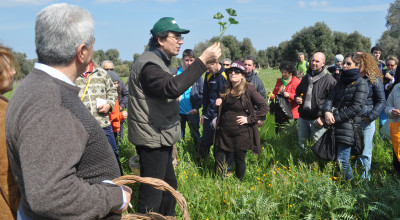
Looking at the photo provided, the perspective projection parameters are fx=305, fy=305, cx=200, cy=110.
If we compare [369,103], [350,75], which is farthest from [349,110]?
[369,103]

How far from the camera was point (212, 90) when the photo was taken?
5023 mm

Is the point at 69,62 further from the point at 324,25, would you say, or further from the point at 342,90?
the point at 324,25

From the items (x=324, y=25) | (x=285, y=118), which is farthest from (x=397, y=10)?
(x=285, y=118)

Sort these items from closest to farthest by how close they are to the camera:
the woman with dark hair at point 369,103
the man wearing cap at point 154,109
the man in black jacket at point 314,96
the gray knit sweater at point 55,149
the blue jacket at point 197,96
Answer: the gray knit sweater at point 55,149, the man wearing cap at point 154,109, the woman with dark hair at point 369,103, the man in black jacket at point 314,96, the blue jacket at point 197,96

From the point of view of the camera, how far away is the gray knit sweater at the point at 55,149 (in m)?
1.12

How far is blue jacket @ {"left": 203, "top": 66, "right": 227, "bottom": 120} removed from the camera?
4.92 metres

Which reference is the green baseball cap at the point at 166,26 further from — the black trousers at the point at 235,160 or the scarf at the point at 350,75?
the scarf at the point at 350,75

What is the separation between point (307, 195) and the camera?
3.11 m

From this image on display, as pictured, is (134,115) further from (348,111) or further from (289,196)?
(348,111)

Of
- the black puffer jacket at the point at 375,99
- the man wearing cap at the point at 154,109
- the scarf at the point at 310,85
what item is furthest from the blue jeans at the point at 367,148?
the man wearing cap at the point at 154,109

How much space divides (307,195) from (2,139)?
270 cm

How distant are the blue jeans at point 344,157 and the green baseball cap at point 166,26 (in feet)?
8.18

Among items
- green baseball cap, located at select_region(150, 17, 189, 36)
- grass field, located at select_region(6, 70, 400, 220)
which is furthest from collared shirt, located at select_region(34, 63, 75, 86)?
green baseball cap, located at select_region(150, 17, 189, 36)

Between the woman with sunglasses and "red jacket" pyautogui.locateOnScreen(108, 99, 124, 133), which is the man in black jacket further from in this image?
"red jacket" pyautogui.locateOnScreen(108, 99, 124, 133)
